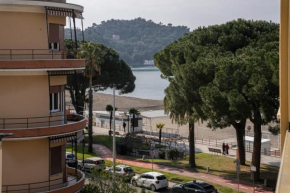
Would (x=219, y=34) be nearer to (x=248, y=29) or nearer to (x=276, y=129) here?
(x=248, y=29)

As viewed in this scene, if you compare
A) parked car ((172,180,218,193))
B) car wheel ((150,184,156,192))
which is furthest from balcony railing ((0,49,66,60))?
car wheel ((150,184,156,192))

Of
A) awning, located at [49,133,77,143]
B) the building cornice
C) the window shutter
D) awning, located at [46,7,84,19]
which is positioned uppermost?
the building cornice

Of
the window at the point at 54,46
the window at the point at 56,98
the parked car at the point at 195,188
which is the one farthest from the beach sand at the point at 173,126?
the window at the point at 54,46

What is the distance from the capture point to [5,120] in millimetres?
19984

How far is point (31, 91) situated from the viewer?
67.9 ft

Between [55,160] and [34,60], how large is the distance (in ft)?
16.9

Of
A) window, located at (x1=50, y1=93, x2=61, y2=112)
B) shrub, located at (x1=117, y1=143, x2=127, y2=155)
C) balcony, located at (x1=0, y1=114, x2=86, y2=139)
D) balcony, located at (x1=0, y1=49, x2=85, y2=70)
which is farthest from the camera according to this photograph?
shrub, located at (x1=117, y1=143, x2=127, y2=155)

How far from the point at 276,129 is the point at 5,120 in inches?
838

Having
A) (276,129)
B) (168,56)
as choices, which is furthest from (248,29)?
(276,129)

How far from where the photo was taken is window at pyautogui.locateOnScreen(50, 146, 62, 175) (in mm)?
21844

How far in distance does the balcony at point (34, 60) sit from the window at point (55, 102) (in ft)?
5.66

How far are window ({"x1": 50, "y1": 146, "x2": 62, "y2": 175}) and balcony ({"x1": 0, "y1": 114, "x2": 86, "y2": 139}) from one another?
1310mm

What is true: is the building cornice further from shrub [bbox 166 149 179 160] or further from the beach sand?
the beach sand

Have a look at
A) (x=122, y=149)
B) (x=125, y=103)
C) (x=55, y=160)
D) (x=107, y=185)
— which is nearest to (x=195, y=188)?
(x=107, y=185)
